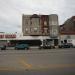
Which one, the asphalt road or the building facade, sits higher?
the building facade

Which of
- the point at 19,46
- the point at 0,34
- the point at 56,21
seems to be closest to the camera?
the point at 19,46

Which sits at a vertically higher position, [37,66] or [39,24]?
[39,24]

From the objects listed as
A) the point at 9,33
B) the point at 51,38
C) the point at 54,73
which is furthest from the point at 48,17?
the point at 54,73

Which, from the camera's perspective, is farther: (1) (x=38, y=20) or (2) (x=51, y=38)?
(1) (x=38, y=20)

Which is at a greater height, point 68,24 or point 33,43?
point 68,24

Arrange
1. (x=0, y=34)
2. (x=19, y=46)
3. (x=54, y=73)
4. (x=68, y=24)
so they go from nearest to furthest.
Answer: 1. (x=54, y=73)
2. (x=19, y=46)
3. (x=0, y=34)
4. (x=68, y=24)

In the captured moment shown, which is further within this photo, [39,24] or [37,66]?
[39,24]

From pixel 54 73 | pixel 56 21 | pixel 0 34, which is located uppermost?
pixel 56 21

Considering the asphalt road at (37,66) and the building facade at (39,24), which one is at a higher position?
the building facade at (39,24)

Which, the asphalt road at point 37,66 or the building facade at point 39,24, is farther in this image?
the building facade at point 39,24

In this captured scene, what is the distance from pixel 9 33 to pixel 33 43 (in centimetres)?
838

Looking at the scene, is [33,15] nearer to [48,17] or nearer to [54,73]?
[48,17]

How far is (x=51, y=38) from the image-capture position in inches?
2611

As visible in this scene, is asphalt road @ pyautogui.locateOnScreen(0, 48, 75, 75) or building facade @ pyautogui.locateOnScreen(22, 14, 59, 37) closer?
asphalt road @ pyautogui.locateOnScreen(0, 48, 75, 75)
